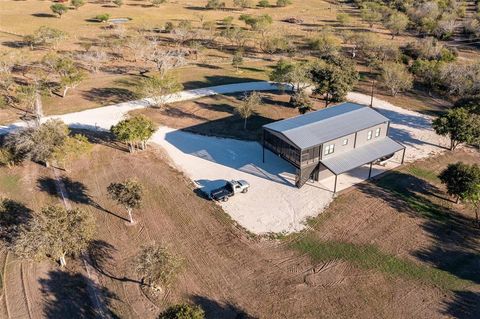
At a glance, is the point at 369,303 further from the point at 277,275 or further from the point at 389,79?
the point at 389,79

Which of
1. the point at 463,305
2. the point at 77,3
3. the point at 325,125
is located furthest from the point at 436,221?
the point at 77,3

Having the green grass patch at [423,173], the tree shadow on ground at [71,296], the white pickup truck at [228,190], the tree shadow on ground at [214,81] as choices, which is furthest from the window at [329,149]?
the tree shadow on ground at [214,81]

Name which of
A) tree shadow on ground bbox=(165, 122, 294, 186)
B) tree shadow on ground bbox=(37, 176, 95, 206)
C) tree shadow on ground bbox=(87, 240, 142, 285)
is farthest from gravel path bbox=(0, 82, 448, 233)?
tree shadow on ground bbox=(87, 240, 142, 285)

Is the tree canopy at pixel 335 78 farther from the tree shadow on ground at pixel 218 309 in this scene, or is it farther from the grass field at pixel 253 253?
the tree shadow on ground at pixel 218 309

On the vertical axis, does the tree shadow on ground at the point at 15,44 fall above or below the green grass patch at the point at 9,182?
above

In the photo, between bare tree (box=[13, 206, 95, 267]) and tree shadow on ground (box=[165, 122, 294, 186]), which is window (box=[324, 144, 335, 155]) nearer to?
tree shadow on ground (box=[165, 122, 294, 186])

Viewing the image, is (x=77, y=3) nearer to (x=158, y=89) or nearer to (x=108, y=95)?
(x=108, y=95)
